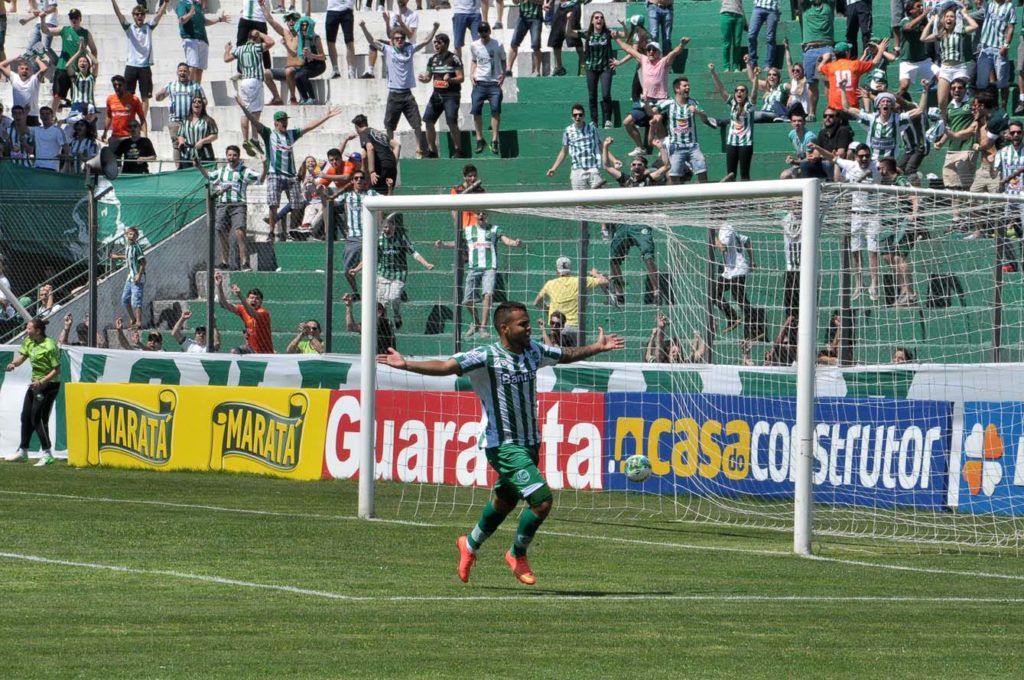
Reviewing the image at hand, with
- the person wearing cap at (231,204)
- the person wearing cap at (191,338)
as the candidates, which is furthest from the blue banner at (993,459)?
the person wearing cap at (231,204)

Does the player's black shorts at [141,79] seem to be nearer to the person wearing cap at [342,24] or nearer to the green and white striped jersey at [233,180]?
the person wearing cap at [342,24]

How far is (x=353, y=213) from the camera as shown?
24.5 metres

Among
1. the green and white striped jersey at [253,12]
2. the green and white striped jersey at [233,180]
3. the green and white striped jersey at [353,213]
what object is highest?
the green and white striped jersey at [253,12]

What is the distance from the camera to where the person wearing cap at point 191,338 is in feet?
82.3

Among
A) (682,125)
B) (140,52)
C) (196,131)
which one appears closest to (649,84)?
(682,125)

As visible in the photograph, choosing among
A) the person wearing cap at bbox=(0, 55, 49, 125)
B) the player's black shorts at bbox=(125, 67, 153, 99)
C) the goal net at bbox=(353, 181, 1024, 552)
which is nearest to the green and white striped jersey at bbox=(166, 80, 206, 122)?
the player's black shorts at bbox=(125, 67, 153, 99)

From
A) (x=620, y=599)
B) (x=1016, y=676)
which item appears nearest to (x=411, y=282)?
(x=620, y=599)

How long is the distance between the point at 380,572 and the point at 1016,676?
512cm

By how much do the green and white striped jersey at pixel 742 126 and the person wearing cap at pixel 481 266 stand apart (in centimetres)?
481

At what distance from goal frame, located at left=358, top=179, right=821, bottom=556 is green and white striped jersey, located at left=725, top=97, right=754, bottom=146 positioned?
914cm

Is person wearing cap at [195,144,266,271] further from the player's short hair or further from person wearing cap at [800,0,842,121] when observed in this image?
the player's short hair

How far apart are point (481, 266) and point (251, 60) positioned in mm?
11604

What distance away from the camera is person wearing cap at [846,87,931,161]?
24.1 meters

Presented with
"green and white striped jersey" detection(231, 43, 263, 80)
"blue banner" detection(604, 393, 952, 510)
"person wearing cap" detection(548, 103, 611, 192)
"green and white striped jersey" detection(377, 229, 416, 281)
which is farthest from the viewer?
"green and white striped jersey" detection(231, 43, 263, 80)
